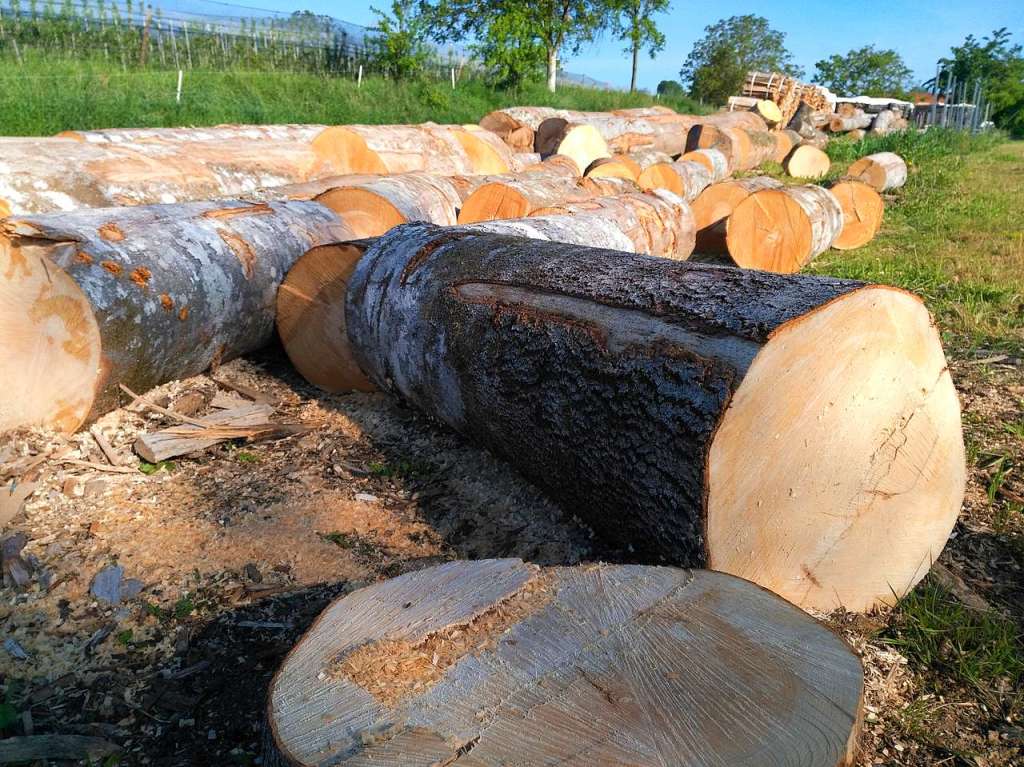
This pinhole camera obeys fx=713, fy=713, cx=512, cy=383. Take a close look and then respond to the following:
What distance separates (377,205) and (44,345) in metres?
2.24

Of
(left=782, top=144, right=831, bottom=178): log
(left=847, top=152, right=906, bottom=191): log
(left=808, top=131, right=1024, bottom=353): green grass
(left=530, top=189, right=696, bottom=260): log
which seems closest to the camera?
(left=808, top=131, right=1024, bottom=353): green grass

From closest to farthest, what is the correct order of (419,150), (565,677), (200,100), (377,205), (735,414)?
(565,677), (735,414), (377,205), (419,150), (200,100)

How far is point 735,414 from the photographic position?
5.47 feet

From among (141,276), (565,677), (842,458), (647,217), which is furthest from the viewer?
(647,217)

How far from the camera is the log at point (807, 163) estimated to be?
41.3 ft

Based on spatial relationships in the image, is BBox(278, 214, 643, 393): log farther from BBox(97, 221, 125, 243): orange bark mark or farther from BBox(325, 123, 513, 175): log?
BBox(325, 123, 513, 175): log

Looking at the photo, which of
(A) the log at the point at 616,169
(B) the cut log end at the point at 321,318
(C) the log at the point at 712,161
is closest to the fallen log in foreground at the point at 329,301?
(B) the cut log end at the point at 321,318

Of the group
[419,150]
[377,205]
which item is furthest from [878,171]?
[377,205]

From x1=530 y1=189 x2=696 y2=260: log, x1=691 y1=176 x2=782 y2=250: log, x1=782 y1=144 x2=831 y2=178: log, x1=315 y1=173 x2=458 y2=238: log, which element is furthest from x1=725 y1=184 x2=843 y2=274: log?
x1=782 y1=144 x2=831 y2=178: log

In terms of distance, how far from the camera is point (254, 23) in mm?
19016

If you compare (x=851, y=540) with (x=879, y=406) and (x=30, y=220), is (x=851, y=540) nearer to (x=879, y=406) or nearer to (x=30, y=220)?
(x=879, y=406)

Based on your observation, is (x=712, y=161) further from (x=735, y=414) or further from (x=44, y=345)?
(x=735, y=414)

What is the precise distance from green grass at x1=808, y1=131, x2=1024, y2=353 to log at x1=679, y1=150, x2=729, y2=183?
2.35 m

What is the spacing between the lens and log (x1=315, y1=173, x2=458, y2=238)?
4.57 metres
